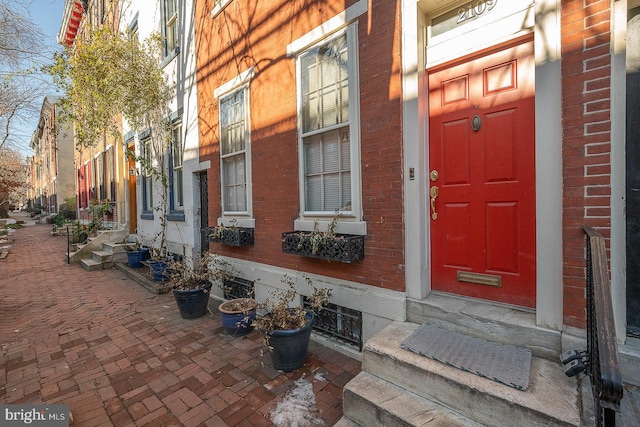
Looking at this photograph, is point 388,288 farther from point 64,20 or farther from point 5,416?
point 64,20

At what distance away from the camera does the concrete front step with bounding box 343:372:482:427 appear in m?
2.02

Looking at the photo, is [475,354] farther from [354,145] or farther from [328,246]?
[354,145]

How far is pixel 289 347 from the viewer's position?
122 inches

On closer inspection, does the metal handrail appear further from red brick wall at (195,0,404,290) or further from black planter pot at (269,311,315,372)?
black planter pot at (269,311,315,372)

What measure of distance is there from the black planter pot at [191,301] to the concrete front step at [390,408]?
10.1 ft

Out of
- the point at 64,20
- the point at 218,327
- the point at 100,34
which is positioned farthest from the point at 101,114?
the point at 64,20

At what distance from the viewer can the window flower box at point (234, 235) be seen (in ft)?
15.9

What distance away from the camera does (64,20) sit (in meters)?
14.8

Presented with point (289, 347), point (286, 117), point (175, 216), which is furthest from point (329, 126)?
point (175, 216)

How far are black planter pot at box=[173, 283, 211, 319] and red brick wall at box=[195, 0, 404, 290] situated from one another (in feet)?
2.85

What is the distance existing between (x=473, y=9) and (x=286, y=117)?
241cm

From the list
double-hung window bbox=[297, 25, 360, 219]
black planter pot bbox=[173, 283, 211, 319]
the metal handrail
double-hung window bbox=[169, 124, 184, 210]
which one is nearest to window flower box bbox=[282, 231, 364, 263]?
double-hung window bbox=[297, 25, 360, 219]

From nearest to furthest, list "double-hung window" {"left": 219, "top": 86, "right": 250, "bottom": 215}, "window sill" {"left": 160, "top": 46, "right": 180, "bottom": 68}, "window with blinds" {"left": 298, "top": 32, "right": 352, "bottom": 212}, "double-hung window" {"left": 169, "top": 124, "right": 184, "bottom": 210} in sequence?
"window with blinds" {"left": 298, "top": 32, "right": 352, "bottom": 212} → "double-hung window" {"left": 219, "top": 86, "right": 250, "bottom": 215} → "window sill" {"left": 160, "top": 46, "right": 180, "bottom": 68} → "double-hung window" {"left": 169, "top": 124, "right": 184, "bottom": 210}

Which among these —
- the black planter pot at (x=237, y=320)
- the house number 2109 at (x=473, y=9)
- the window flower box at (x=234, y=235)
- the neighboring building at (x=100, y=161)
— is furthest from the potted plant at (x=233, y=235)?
the neighboring building at (x=100, y=161)
